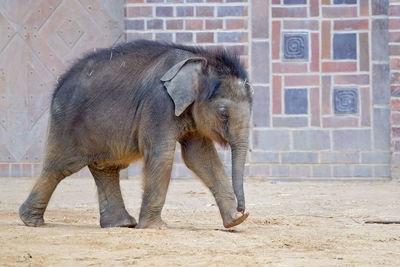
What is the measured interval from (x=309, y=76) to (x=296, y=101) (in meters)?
0.37

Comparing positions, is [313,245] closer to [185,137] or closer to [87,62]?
[185,137]

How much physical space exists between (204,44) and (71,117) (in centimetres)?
427

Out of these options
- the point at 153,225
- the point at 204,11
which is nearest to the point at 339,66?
the point at 204,11

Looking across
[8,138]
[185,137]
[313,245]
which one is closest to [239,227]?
[185,137]

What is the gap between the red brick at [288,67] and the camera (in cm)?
1134

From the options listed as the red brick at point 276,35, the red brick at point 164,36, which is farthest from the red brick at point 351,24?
the red brick at point 164,36

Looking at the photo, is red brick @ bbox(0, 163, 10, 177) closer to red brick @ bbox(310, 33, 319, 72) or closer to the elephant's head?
red brick @ bbox(310, 33, 319, 72)

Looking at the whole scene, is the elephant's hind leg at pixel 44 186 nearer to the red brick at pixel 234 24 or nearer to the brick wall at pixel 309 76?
the brick wall at pixel 309 76

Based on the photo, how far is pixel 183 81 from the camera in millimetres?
6957

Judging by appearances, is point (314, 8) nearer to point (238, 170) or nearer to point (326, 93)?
point (326, 93)

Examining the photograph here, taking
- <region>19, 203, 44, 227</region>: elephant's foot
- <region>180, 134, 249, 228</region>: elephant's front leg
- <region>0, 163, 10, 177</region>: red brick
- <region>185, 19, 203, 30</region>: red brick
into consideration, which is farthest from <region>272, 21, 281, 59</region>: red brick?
<region>19, 203, 44, 227</region>: elephant's foot

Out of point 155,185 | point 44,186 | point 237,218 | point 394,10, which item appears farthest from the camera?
point 394,10

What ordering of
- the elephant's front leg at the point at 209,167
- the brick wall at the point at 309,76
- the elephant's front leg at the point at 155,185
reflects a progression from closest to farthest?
1. the elephant's front leg at the point at 155,185
2. the elephant's front leg at the point at 209,167
3. the brick wall at the point at 309,76

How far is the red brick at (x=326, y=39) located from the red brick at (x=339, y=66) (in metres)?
0.11
